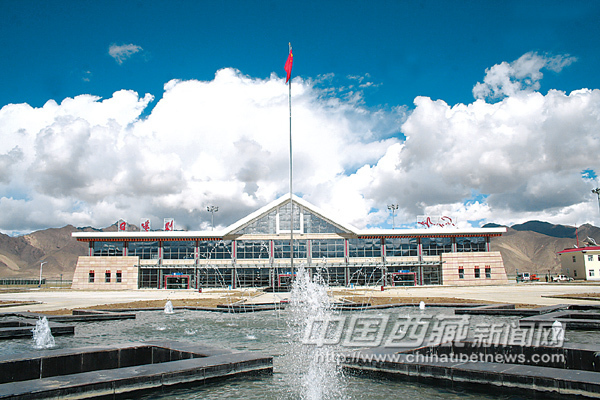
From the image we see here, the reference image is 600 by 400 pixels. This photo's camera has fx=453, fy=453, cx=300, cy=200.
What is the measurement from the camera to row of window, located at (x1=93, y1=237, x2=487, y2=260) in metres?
60.9

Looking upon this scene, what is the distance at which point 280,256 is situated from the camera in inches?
2376

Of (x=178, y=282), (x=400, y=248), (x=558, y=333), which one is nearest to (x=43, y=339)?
(x=558, y=333)

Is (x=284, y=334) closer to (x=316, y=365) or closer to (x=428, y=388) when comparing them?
(x=316, y=365)

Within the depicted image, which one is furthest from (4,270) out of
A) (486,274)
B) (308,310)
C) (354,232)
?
(308,310)

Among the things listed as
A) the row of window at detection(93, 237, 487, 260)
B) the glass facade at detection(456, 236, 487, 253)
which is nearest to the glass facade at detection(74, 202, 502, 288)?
the row of window at detection(93, 237, 487, 260)

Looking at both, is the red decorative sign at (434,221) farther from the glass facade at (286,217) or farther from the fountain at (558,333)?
the fountain at (558,333)

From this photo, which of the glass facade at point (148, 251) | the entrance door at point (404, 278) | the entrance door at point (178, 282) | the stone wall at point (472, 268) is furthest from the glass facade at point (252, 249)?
the stone wall at point (472, 268)

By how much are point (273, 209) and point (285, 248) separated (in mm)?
5523

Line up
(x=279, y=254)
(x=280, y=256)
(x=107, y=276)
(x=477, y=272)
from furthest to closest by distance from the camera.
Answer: (x=477, y=272) → (x=279, y=254) → (x=280, y=256) → (x=107, y=276)

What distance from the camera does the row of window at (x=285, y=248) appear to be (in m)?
60.9

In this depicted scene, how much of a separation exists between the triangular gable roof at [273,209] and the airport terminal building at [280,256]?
5.3 inches

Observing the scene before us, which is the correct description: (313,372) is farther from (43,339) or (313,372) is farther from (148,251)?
(148,251)

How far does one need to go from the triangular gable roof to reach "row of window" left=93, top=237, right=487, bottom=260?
174cm

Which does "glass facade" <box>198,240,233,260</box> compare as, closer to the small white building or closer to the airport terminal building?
the airport terminal building
